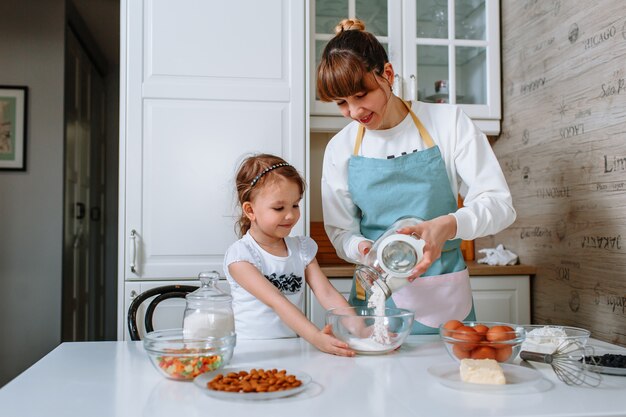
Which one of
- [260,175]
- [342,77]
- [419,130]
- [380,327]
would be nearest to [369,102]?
[342,77]

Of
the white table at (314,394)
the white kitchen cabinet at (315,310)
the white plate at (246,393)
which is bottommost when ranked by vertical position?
the white kitchen cabinet at (315,310)

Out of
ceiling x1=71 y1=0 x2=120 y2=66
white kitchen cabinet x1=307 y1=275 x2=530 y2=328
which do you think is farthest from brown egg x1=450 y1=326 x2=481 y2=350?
ceiling x1=71 y1=0 x2=120 y2=66

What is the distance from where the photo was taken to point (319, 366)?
1.15 metres

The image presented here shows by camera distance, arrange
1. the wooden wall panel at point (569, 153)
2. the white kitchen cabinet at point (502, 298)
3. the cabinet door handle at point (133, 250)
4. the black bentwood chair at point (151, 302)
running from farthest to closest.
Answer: the white kitchen cabinet at point (502, 298) < the cabinet door handle at point (133, 250) < the wooden wall panel at point (569, 153) < the black bentwood chair at point (151, 302)

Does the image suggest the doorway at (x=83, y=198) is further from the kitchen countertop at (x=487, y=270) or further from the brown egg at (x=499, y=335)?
the brown egg at (x=499, y=335)

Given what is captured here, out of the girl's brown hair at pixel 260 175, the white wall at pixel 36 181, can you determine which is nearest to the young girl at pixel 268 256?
the girl's brown hair at pixel 260 175

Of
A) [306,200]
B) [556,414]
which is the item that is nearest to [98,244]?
[306,200]

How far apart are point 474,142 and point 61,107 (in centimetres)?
295

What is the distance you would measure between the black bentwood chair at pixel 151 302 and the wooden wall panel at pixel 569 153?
1339 millimetres

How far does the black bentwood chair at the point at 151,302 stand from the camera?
1.71 meters

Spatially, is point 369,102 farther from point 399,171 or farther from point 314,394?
point 314,394

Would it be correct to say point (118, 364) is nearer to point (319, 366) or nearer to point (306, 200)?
point (319, 366)

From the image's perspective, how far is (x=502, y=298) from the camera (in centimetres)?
258

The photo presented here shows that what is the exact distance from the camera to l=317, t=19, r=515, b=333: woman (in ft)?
5.13
